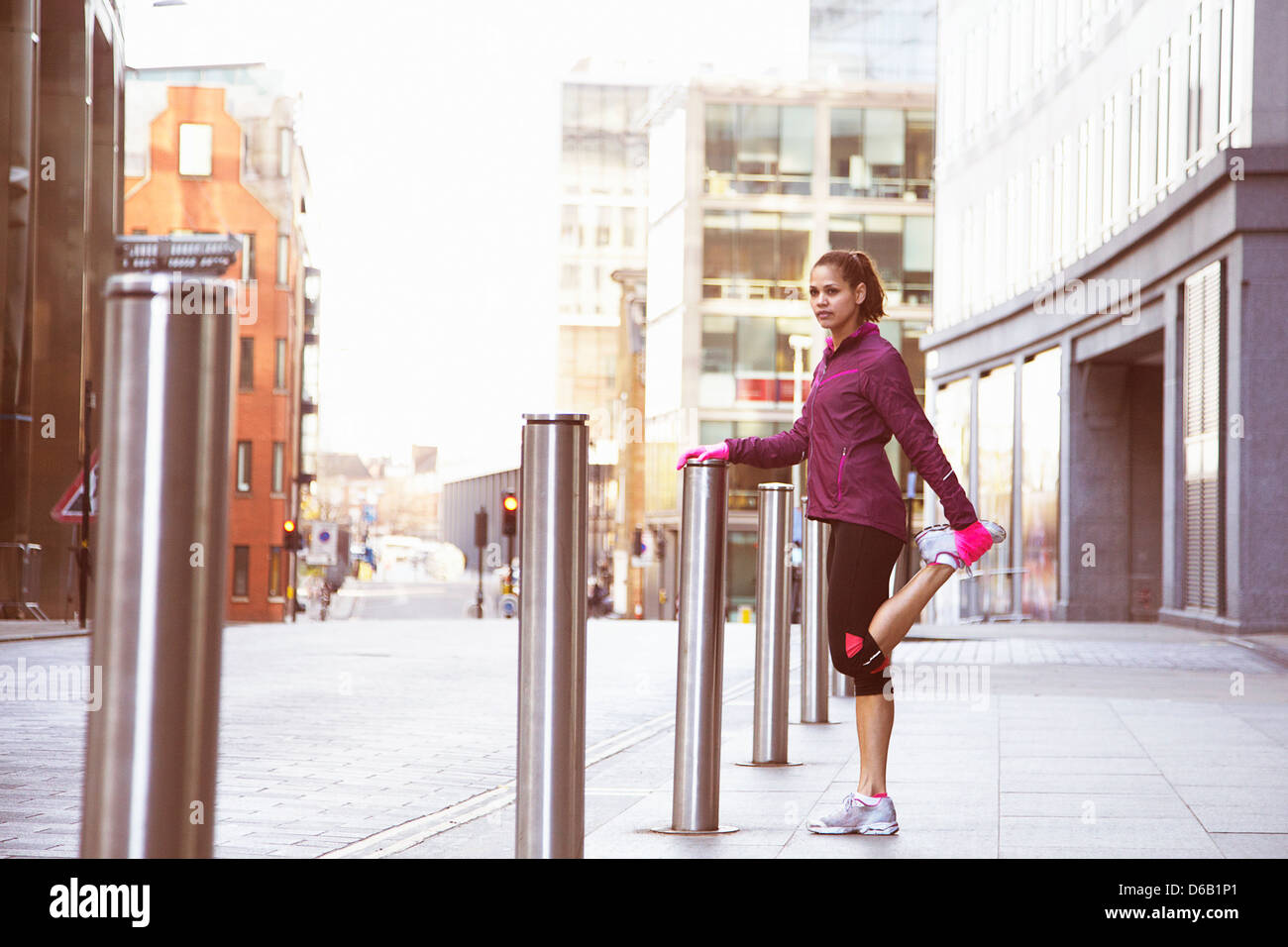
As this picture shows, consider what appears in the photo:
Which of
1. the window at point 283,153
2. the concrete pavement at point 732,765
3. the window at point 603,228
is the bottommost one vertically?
the concrete pavement at point 732,765

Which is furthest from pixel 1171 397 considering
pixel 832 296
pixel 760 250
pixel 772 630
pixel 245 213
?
pixel 245 213

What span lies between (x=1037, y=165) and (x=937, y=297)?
6.54 meters

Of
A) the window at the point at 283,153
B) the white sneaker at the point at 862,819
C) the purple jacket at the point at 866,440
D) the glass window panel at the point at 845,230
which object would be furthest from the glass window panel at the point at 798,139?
the white sneaker at the point at 862,819

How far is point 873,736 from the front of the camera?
536 centimetres

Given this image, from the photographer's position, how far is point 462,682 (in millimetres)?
12602

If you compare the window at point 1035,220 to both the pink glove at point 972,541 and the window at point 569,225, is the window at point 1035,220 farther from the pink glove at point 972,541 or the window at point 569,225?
the window at point 569,225

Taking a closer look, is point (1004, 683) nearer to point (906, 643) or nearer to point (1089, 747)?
point (1089, 747)

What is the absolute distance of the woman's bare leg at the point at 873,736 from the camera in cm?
534

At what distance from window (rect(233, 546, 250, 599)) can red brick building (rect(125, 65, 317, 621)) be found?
368 mm

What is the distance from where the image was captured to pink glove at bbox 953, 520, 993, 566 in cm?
522

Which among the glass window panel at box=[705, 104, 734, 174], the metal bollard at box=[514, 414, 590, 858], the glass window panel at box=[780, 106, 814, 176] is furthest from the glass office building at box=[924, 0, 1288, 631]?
the glass window panel at box=[705, 104, 734, 174]

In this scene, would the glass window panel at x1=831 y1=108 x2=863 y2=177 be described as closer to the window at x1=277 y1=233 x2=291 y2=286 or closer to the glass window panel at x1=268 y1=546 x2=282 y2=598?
the window at x1=277 y1=233 x2=291 y2=286

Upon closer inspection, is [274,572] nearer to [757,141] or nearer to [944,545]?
[757,141]

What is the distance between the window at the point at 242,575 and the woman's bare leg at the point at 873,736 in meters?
55.7
